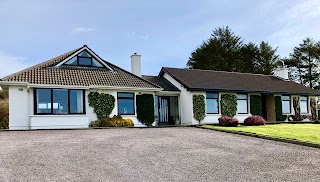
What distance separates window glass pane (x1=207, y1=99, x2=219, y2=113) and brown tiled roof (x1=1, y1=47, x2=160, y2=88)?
4.80 m

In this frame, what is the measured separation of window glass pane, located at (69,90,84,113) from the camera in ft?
66.9

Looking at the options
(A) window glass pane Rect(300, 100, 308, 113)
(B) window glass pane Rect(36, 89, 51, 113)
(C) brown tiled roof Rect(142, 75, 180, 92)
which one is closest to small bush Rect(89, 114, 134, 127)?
(B) window glass pane Rect(36, 89, 51, 113)

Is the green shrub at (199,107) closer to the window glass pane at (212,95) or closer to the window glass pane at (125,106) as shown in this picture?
the window glass pane at (212,95)

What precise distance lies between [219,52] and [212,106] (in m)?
28.8

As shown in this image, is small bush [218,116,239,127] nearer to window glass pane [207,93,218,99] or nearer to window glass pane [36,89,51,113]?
window glass pane [207,93,218,99]

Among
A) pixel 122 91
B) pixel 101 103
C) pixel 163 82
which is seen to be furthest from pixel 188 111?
pixel 101 103

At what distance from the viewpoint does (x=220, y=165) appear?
9.97 metres

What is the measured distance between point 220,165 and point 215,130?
8.77m

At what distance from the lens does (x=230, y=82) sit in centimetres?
2784

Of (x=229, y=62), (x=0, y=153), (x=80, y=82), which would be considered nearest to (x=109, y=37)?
(x=80, y=82)

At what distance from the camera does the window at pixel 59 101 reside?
1958 centimetres

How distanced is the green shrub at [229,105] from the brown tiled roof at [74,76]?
19.6ft

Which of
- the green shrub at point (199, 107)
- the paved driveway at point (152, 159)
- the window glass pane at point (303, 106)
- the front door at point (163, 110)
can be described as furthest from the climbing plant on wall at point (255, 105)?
the paved driveway at point (152, 159)

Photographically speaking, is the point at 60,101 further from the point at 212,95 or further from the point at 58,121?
the point at 212,95
